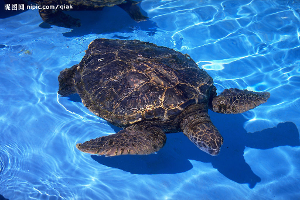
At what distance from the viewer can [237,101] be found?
3.98 metres

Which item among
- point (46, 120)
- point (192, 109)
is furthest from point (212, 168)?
point (46, 120)

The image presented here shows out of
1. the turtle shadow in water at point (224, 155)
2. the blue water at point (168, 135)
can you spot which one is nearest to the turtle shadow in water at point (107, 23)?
the blue water at point (168, 135)

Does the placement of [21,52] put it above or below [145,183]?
above

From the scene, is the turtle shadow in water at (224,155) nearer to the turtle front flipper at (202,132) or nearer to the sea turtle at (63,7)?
the turtle front flipper at (202,132)

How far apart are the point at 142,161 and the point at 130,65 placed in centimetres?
211

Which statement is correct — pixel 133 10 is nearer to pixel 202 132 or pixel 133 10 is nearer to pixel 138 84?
pixel 138 84

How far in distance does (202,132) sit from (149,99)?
1161mm

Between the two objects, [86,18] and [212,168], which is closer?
[212,168]

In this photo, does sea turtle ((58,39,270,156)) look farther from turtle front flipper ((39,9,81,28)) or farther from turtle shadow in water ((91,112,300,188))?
turtle front flipper ((39,9,81,28))

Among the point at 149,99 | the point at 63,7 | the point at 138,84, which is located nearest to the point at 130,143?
the point at 149,99

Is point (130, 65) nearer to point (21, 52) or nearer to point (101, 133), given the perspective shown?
point (101, 133)

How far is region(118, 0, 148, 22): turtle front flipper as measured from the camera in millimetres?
7344

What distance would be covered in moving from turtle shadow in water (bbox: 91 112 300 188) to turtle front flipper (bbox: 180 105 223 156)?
768 millimetres

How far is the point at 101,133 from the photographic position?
4.34m
